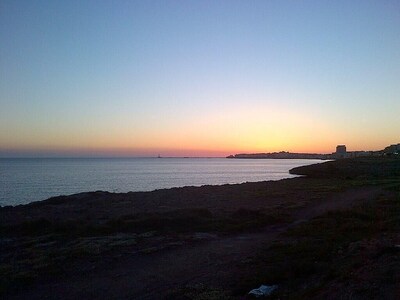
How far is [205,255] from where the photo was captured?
1568 cm

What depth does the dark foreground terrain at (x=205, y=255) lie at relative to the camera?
35.2 ft

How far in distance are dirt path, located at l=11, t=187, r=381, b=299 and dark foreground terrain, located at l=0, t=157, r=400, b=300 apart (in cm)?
3

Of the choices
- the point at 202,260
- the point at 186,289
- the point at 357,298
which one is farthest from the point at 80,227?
the point at 357,298

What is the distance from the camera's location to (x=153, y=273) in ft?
44.7

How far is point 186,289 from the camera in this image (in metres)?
11.4

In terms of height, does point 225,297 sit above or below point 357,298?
below

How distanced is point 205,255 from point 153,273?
2.71 m

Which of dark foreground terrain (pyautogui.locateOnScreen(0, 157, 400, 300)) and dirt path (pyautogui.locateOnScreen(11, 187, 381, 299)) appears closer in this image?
dark foreground terrain (pyautogui.locateOnScreen(0, 157, 400, 300))

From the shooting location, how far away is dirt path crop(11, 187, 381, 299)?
1190 cm

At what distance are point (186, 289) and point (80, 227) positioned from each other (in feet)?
38.8

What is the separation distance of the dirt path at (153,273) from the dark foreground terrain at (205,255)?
0.03m

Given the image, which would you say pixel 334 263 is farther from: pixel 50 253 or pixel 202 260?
pixel 50 253

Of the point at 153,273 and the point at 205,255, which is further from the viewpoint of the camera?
the point at 205,255

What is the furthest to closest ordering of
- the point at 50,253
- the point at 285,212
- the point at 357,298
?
the point at 285,212
the point at 50,253
the point at 357,298
